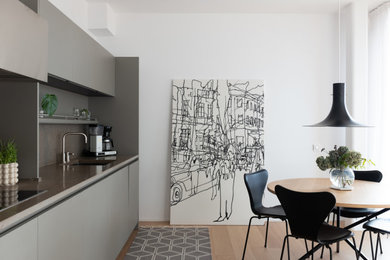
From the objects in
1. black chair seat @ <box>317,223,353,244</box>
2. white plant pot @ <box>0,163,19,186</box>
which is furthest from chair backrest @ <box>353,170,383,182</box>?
white plant pot @ <box>0,163,19,186</box>

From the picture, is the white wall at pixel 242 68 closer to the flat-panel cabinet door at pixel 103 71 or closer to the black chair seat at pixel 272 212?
the flat-panel cabinet door at pixel 103 71

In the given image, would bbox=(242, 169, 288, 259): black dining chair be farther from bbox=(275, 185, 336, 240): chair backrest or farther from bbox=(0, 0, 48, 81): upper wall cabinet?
bbox=(0, 0, 48, 81): upper wall cabinet

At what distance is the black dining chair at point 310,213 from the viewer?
7.82 feet

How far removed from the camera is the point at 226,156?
4.44 m

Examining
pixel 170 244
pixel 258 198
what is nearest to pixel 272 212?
pixel 258 198

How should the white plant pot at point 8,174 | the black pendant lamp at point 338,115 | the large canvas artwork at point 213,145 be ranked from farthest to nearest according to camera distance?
the large canvas artwork at point 213,145 → the black pendant lamp at point 338,115 → the white plant pot at point 8,174

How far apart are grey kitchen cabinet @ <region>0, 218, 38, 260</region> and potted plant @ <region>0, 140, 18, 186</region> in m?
0.66

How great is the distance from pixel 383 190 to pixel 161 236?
2.48 m

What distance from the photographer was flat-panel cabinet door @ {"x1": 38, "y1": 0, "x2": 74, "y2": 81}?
2.40 metres

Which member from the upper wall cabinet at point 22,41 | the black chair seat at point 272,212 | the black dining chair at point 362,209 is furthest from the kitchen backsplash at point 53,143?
the black dining chair at point 362,209

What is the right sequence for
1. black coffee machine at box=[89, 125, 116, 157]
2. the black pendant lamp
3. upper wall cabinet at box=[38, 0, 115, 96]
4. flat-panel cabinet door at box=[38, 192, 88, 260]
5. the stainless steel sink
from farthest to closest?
black coffee machine at box=[89, 125, 116, 157] → the stainless steel sink → the black pendant lamp → upper wall cabinet at box=[38, 0, 115, 96] → flat-panel cabinet door at box=[38, 192, 88, 260]

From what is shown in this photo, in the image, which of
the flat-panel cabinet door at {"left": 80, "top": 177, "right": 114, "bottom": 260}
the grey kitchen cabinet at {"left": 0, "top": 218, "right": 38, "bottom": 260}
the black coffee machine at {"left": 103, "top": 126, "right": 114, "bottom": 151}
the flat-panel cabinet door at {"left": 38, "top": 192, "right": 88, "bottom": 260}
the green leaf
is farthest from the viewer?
the black coffee machine at {"left": 103, "top": 126, "right": 114, "bottom": 151}

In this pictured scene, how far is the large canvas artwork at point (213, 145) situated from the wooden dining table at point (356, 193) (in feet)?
3.88

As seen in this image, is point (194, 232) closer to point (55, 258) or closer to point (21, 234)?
point (55, 258)
